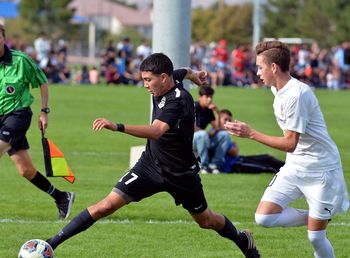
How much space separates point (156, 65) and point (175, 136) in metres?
0.62

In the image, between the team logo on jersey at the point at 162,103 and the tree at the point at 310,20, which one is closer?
the team logo on jersey at the point at 162,103

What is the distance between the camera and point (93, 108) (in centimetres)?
2797

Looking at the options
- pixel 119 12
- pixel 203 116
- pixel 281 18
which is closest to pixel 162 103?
pixel 203 116

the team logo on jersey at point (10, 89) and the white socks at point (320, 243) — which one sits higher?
the team logo on jersey at point (10, 89)

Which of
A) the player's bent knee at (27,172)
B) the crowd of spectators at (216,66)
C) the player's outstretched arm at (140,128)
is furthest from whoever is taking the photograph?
the crowd of spectators at (216,66)

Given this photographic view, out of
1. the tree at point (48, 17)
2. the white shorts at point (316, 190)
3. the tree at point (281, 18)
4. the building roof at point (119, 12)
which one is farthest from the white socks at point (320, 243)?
the building roof at point (119, 12)

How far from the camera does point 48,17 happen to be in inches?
3698

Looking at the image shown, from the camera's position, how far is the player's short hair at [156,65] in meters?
7.96

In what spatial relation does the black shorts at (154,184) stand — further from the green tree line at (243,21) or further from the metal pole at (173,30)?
the green tree line at (243,21)

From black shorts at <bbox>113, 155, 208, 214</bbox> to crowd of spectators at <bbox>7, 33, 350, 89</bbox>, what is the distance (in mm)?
31586

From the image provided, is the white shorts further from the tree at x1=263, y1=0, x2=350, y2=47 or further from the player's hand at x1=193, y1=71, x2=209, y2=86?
the tree at x1=263, y1=0, x2=350, y2=47

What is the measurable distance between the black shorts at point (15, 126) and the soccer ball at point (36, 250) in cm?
222

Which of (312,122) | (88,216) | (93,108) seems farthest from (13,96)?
(93,108)

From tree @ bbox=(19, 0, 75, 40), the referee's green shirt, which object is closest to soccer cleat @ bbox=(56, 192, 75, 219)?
the referee's green shirt
